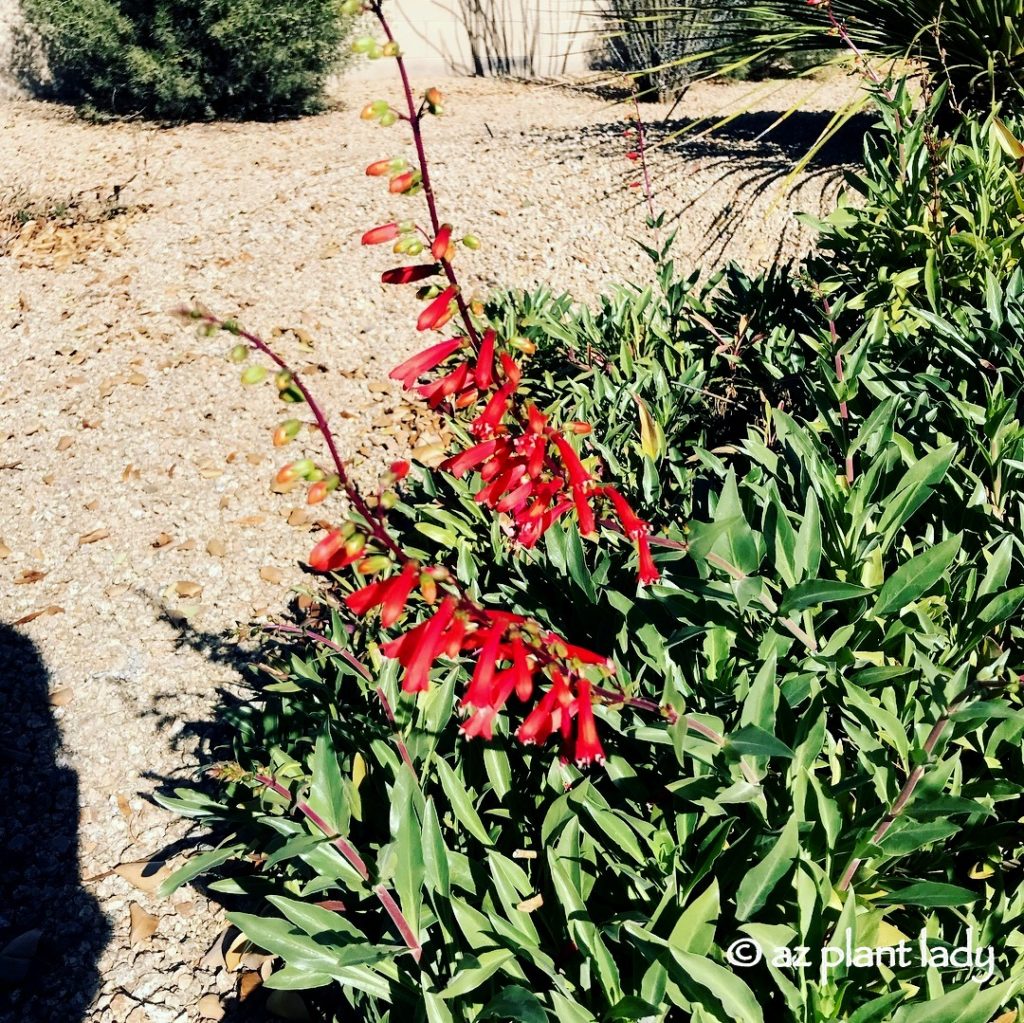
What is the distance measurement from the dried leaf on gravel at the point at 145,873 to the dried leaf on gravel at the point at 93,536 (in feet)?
4.92

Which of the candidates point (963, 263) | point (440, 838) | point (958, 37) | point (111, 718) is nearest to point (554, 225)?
point (958, 37)

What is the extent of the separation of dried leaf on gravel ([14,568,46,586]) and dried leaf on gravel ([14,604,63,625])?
A: 0.57 feet

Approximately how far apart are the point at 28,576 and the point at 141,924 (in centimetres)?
164

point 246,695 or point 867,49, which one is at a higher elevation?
point 867,49

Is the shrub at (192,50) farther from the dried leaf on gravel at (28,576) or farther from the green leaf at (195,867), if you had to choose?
the green leaf at (195,867)

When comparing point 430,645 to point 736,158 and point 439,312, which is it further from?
point 736,158

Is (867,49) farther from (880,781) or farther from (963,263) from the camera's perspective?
(880,781)

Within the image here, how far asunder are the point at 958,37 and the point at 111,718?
17.1ft

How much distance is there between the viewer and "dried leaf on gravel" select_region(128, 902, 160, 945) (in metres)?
2.26

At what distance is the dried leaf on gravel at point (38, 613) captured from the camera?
3229 millimetres

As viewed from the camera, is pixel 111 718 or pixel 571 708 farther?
pixel 111 718

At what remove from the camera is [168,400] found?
13.8 feet

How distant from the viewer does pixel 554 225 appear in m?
5.36

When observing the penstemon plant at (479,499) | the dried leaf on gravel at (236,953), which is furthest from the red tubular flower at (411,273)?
the dried leaf on gravel at (236,953)
